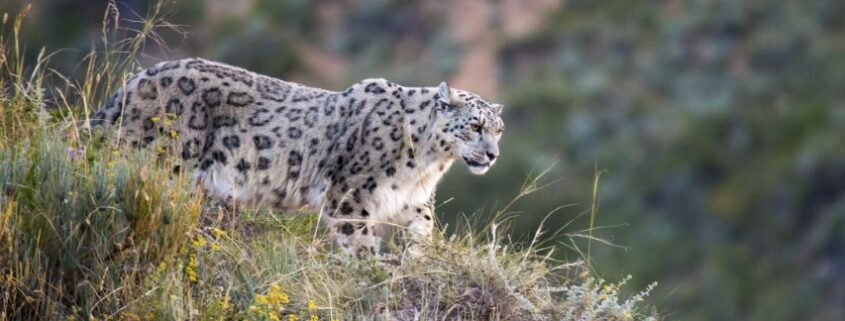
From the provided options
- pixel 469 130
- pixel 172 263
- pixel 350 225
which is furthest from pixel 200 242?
pixel 469 130

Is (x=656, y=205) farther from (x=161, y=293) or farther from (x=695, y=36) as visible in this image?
(x=161, y=293)

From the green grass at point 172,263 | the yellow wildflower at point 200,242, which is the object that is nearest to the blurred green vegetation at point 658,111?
the green grass at point 172,263

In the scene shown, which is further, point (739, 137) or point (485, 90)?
point (485, 90)

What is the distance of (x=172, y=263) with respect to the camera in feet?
27.0

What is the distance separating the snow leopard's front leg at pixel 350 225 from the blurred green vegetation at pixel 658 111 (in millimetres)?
19415

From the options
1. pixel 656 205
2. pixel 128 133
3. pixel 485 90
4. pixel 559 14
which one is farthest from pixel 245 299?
pixel 559 14

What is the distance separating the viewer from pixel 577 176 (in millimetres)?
40625

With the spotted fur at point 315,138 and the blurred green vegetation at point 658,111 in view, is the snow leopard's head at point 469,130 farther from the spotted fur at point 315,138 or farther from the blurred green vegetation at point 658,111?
the blurred green vegetation at point 658,111

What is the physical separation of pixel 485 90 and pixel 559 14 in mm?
4590

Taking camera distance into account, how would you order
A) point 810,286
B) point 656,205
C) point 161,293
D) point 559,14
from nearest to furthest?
point 161,293, point 810,286, point 656,205, point 559,14

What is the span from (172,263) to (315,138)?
2.47m

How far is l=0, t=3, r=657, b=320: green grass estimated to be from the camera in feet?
26.2

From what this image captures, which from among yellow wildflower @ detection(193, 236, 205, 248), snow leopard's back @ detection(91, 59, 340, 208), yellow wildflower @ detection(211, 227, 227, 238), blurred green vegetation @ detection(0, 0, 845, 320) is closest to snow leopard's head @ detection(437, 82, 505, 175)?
snow leopard's back @ detection(91, 59, 340, 208)

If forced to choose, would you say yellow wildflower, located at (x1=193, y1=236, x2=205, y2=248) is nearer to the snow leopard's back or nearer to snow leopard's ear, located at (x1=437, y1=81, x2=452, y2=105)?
the snow leopard's back
